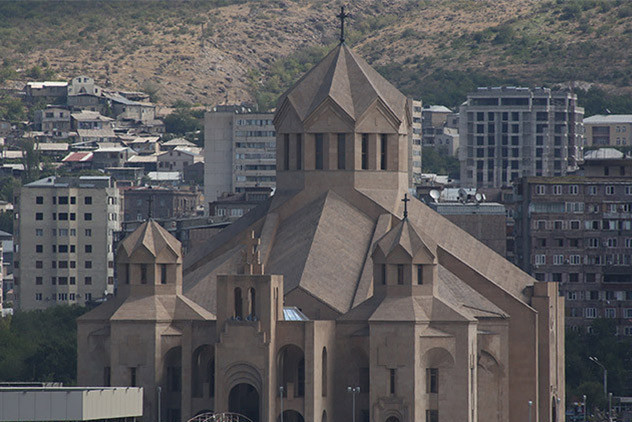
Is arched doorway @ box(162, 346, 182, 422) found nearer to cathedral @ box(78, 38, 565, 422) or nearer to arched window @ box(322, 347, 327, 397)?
cathedral @ box(78, 38, 565, 422)

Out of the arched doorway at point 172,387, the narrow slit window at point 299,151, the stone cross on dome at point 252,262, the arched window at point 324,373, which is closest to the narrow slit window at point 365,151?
the narrow slit window at point 299,151

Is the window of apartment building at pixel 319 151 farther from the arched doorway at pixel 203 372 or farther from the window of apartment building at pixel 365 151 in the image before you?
the arched doorway at pixel 203 372

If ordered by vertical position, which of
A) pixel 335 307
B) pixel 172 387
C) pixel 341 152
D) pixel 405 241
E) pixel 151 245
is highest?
pixel 341 152

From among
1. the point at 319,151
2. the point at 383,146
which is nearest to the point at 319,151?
the point at 319,151

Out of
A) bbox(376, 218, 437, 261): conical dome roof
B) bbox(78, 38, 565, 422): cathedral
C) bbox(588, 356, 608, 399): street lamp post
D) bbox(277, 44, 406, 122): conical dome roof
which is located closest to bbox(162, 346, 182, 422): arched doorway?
bbox(78, 38, 565, 422): cathedral

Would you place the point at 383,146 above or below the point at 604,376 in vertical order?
above

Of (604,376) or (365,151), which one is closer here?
(365,151)

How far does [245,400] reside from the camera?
14338 centimetres

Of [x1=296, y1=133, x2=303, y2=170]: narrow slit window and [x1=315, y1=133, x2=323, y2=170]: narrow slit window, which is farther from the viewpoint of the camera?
[x1=296, y1=133, x2=303, y2=170]: narrow slit window

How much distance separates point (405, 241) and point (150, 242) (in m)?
15.9

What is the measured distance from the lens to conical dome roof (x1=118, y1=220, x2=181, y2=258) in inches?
5763

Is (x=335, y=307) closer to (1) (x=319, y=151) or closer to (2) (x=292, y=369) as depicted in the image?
(2) (x=292, y=369)

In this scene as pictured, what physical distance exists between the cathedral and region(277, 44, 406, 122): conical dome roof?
0.14 metres

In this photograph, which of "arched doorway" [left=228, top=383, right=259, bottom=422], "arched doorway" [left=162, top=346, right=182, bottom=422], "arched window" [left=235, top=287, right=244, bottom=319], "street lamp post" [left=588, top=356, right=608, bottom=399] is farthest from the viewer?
"street lamp post" [left=588, top=356, right=608, bottom=399]
